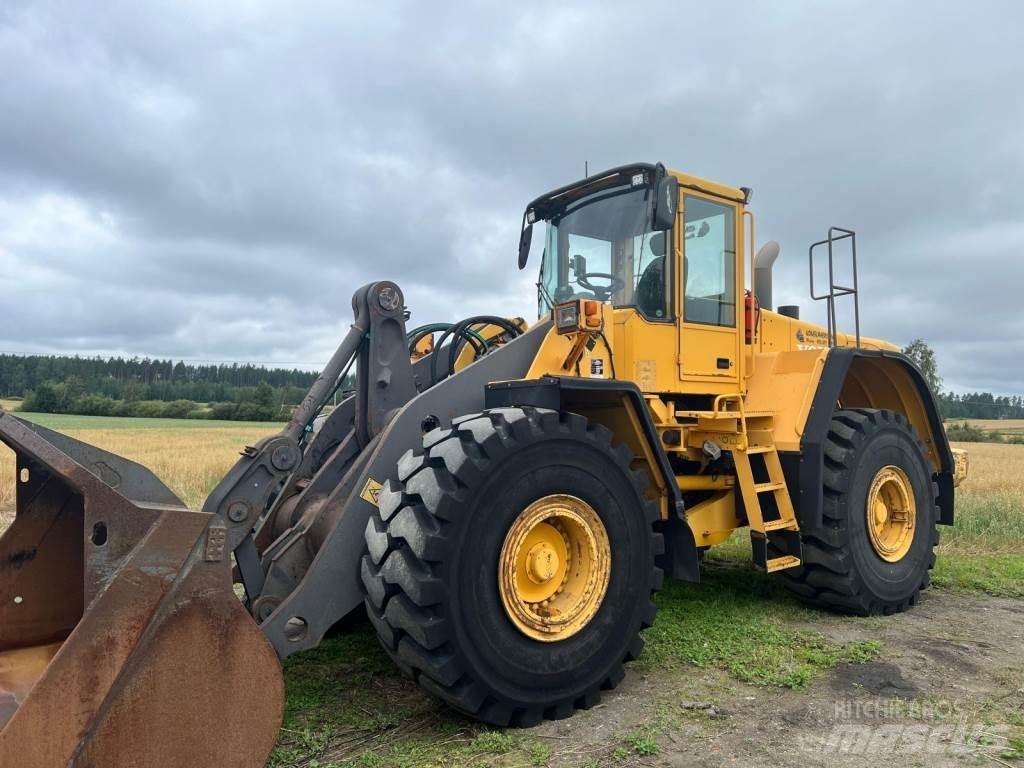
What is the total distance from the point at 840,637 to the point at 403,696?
3.15 meters

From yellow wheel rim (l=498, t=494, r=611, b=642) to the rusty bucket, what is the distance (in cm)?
121

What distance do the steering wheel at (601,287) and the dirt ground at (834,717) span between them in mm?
2632

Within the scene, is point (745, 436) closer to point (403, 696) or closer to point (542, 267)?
point (542, 267)

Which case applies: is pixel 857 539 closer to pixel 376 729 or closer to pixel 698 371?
pixel 698 371

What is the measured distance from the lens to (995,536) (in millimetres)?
9633

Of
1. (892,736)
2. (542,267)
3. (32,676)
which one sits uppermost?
(542,267)

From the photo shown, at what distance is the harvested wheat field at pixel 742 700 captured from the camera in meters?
3.54

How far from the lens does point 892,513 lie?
666cm

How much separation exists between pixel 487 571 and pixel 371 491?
757 mm

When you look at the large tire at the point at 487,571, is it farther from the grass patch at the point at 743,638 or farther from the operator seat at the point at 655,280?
the operator seat at the point at 655,280

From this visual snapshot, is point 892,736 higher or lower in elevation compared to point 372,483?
lower

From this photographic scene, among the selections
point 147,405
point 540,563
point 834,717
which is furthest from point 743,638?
point 147,405

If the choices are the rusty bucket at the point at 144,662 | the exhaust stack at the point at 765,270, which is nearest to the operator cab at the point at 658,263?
the exhaust stack at the point at 765,270

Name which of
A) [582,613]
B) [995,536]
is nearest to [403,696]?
[582,613]
